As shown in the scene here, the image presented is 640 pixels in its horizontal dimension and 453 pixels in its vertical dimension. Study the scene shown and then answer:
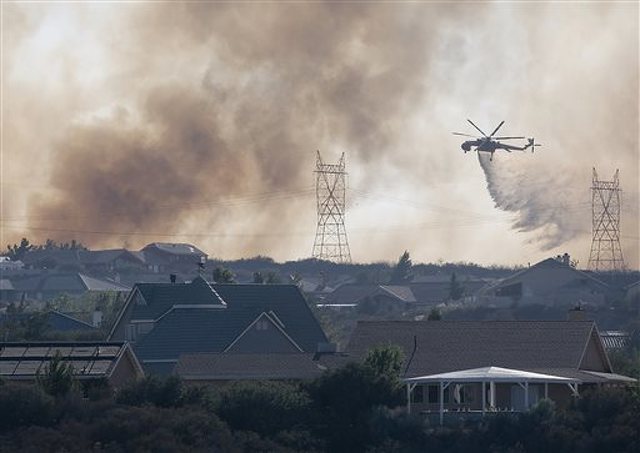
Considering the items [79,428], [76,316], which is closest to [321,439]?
[79,428]

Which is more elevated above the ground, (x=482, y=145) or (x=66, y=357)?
(x=482, y=145)

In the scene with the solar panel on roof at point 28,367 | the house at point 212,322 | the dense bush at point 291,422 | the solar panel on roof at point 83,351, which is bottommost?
the dense bush at point 291,422

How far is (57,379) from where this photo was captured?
239 ft

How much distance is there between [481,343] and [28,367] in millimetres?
19563

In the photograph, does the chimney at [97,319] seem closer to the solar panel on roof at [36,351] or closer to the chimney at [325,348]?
the chimney at [325,348]

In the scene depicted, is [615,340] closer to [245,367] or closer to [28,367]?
[245,367]

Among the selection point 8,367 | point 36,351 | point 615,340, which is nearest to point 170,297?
point 36,351

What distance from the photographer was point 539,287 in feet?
527

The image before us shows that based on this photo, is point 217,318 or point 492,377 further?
point 217,318

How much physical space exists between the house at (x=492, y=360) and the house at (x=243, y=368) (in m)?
2.72

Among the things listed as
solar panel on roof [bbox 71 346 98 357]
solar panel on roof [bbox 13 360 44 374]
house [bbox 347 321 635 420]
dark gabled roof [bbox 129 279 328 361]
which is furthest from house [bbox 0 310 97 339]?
house [bbox 347 321 635 420]

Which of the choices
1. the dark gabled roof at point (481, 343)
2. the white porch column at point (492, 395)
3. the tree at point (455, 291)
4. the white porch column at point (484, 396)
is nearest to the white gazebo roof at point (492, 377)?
the white porch column at point (484, 396)

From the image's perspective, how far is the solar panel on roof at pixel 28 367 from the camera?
77.6 metres

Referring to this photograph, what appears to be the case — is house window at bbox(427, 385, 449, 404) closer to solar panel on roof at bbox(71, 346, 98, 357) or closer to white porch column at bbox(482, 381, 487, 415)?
white porch column at bbox(482, 381, 487, 415)
